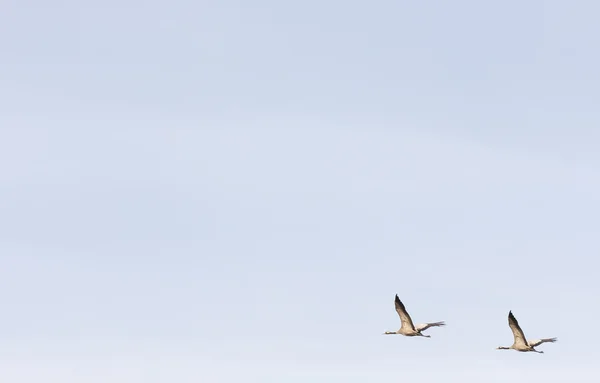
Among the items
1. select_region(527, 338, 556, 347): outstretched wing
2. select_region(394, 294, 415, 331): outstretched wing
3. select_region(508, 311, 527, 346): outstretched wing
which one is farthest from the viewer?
select_region(394, 294, 415, 331): outstretched wing

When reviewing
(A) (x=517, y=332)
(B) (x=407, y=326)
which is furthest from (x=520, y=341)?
(B) (x=407, y=326)

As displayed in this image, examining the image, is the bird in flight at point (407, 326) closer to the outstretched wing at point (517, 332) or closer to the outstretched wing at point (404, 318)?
the outstretched wing at point (404, 318)

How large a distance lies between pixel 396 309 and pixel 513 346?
711 inches

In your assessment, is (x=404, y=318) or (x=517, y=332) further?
(x=404, y=318)

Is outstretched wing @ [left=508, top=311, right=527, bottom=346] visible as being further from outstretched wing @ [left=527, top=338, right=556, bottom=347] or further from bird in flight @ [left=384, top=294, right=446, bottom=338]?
bird in flight @ [left=384, top=294, right=446, bottom=338]

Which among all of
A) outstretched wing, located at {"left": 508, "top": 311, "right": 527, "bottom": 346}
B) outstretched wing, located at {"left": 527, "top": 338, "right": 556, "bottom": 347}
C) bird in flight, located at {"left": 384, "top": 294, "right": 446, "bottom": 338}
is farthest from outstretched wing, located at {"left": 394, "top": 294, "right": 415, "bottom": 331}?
outstretched wing, located at {"left": 527, "top": 338, "right": 556, "bottom": 347}

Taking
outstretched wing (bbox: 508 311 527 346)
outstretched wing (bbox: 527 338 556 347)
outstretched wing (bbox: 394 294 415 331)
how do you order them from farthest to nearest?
outstretched wing (bbox: 394 294 415 331), outstretched wing (bbox: 508 311 527 346), outstretched wing (bbox: 527 338 556 347)

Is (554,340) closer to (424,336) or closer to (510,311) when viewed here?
(510,311)

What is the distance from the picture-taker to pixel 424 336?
178875 millimetres

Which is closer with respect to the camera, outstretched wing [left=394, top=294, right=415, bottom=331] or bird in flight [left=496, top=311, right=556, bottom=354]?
bird in flight [left=496, top=311, right=556, bottom=354]

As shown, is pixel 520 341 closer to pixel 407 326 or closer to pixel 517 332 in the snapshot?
pixel 517 332

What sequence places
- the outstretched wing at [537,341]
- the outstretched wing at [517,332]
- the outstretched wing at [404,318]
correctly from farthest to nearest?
1. the outstretched wing at [404,318]
2. the outstretched wing at [517,332]
3. the outstretched wing at [537,341]

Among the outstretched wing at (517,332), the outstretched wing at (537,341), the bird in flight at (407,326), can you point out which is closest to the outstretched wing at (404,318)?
the bird in flight at (407,326)

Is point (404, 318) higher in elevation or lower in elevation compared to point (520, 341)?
higher
